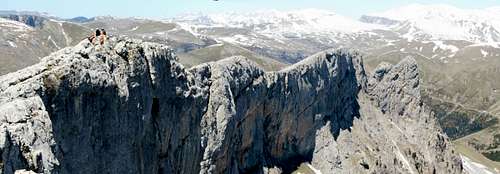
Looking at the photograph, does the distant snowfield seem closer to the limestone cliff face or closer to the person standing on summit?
the limestone cliff face

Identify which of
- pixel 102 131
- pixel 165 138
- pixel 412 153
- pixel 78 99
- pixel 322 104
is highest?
pixel 78 99

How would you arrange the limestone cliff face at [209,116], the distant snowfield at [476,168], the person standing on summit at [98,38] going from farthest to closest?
the distant snowfield at [476,168] → the person standing on summit at [98,38] → the limestone cliff face at [209,116]

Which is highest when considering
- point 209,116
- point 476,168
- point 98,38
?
point 98,38

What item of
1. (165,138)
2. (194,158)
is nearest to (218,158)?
(194,158)

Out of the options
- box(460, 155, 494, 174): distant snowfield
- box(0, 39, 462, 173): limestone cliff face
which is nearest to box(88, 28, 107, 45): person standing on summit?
box(0, 39, 462, 173): limestone cliff face

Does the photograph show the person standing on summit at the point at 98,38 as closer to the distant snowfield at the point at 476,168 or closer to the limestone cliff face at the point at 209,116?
the limestone cliff face at the point at 209,116

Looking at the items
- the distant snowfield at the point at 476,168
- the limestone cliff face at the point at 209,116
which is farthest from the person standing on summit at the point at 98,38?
the distant snowfield at the point at 476,168

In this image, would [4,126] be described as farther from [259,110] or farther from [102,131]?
[259,110]

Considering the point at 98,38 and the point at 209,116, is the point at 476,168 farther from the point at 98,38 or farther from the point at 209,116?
the point at 98,38

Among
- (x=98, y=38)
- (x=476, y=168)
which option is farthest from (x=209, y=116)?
(x=476, y=168)
